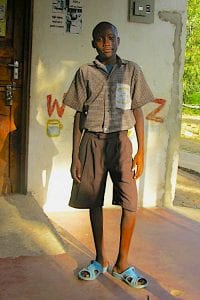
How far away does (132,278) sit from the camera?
3252 millimetres

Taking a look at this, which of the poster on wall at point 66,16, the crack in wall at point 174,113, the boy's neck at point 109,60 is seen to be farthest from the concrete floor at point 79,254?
the poster on wall at point 66,16

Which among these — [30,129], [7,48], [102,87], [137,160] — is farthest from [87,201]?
[7,48]

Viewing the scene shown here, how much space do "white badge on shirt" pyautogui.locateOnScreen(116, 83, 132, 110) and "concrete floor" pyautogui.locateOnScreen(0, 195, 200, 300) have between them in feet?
4.08

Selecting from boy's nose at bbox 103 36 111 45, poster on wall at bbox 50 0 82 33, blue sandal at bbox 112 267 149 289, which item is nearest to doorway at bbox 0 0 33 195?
poster on wall at bbox 50 0 82 33

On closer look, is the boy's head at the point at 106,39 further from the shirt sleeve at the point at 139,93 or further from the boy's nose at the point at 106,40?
the shirt sleeve at the point at 139,93

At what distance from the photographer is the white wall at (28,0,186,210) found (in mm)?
4766

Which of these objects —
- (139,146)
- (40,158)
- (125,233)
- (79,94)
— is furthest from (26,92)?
(125,233)

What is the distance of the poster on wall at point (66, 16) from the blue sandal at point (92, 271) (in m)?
2.50

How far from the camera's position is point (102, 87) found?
3205mm

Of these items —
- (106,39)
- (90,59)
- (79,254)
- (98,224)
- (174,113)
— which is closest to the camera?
(106,39)

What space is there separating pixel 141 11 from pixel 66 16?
83cm

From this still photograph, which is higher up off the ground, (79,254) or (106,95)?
(106,95)

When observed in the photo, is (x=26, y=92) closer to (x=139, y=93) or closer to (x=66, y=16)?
(x=66, y=16)

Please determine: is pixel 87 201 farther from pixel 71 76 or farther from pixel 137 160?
pixel 71 76
